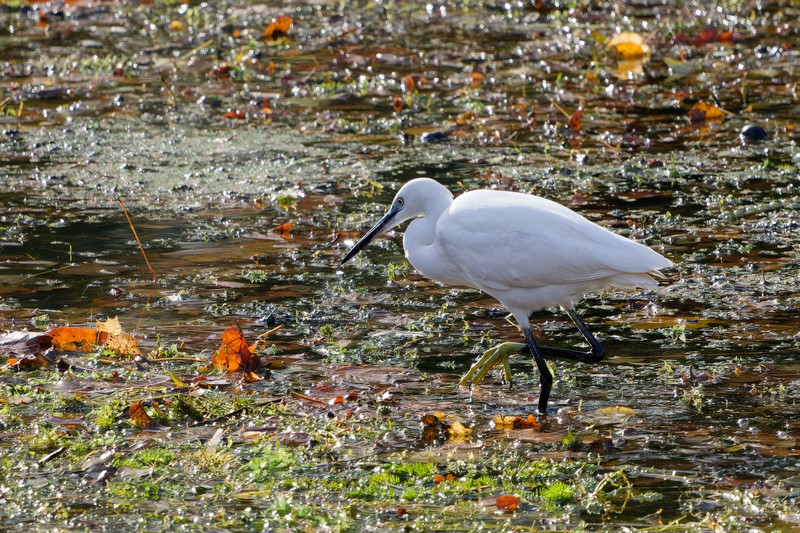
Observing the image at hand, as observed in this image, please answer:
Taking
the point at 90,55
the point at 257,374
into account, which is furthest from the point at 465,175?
the point at 90,55

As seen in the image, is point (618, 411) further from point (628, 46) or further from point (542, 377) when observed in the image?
point (628, 46)

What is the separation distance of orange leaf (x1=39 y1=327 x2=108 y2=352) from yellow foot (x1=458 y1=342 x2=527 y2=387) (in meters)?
1.85

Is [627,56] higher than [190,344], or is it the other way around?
[627,56]

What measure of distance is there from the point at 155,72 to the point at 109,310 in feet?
20.0

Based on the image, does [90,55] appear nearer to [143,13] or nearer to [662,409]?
[143,13]

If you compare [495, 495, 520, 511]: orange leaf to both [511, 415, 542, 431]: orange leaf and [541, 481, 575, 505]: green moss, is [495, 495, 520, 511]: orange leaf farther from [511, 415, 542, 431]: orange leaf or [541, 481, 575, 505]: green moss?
→ [511, 415, 542, 431]: orange leaf

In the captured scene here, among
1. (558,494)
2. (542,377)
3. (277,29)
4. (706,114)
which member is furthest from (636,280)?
(277,29)

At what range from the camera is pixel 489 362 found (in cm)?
536

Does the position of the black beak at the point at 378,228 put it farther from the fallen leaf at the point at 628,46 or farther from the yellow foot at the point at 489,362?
the fallen leaf at the point at 628,46

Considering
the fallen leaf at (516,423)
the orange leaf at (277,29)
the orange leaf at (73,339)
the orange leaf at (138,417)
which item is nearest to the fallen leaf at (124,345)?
the orange leaf at (73,339)

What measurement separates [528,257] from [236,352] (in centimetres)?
143

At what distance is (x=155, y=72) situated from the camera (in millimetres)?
11938

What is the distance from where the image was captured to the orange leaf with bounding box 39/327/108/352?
18.6 feet

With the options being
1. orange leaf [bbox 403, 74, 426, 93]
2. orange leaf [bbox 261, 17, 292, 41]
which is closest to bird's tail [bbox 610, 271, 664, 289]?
orange leaf [bbox 403, 74, 426, 93]
